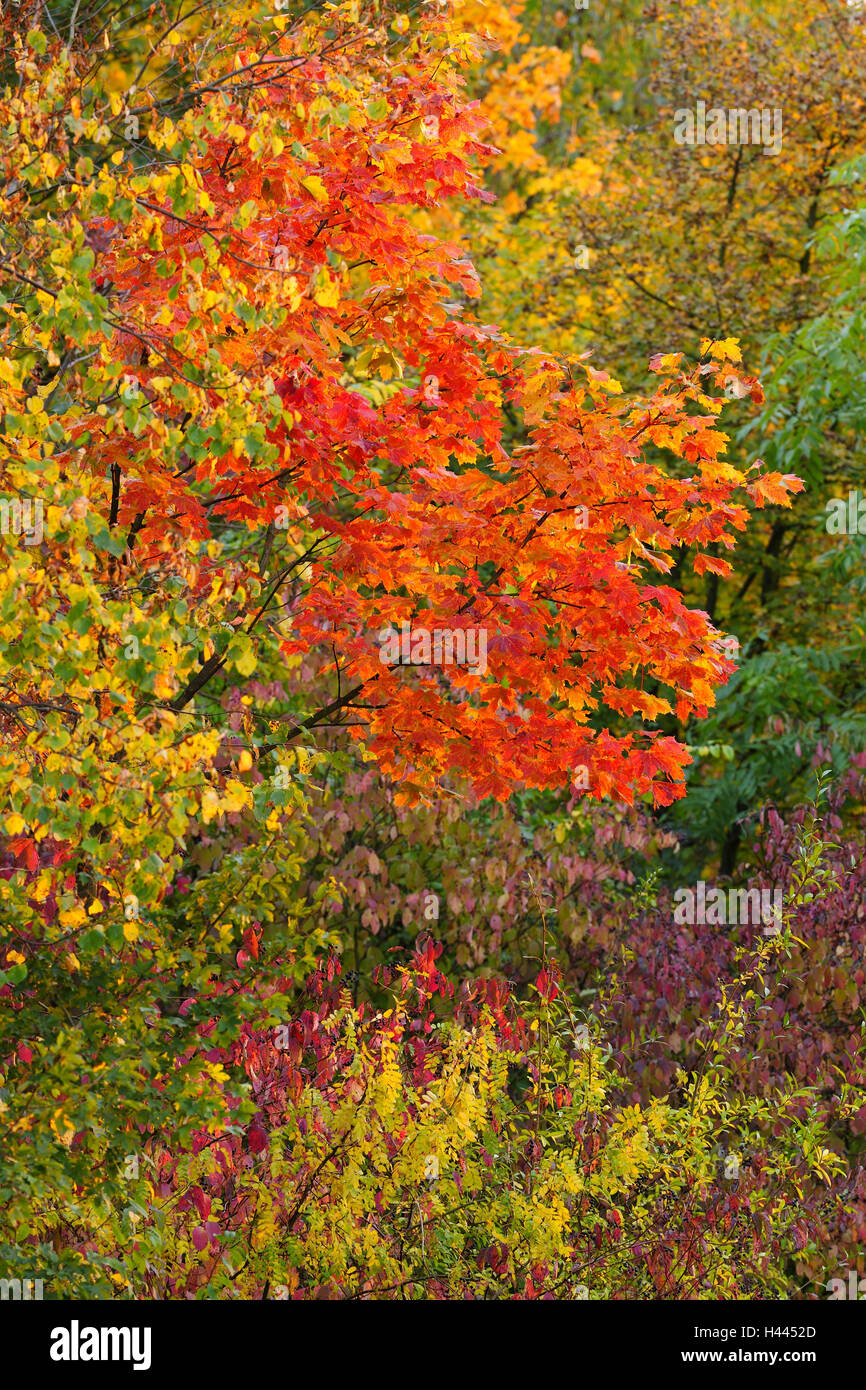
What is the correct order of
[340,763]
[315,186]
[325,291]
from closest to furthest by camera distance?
1. [325,291]
2. [315,186]
3. [340,763]

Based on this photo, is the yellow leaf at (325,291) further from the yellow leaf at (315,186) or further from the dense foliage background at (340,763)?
the yellow leaf at (315,186)

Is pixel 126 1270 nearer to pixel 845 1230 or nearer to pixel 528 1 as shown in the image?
pixel 845 1230

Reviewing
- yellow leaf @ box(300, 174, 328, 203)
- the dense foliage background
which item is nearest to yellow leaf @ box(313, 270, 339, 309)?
the dense foliage background

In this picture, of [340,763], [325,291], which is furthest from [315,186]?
[340,763]

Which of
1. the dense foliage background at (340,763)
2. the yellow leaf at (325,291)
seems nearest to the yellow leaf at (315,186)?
the dense foliage background at (340,763)

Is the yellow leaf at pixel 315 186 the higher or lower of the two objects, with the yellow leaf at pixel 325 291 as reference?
higher

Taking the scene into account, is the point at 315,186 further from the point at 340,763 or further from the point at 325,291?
the point at 340,763

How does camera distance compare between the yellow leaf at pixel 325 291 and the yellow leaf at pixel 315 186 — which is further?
the yellow leaf at pixel 315 186

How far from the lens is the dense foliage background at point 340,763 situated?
13.0ft

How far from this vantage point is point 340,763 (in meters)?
5.91

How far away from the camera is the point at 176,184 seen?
12.8 feet

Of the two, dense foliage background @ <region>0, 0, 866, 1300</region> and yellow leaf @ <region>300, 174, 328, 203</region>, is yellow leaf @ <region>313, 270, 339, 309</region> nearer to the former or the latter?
dense foliage background @ <region>0, 0, 866, 1300</region>

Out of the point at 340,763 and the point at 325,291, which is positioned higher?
the point at 325,291

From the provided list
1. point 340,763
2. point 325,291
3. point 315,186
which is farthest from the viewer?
point 340,763
